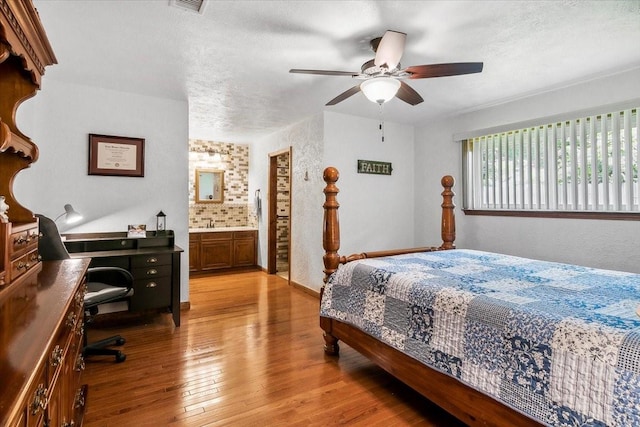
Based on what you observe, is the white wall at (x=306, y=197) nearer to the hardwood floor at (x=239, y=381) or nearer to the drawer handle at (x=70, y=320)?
the hardwood floor at (x=239, y=381)

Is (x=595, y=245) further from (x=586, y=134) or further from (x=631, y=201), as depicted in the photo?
(x=586, y=134)

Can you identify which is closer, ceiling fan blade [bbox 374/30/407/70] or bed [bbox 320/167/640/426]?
bed [bbox 320/167/640/426]

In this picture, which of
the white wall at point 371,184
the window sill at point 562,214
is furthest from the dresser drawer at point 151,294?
the window sill at point 562,214

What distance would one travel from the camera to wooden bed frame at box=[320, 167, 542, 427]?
1488mm

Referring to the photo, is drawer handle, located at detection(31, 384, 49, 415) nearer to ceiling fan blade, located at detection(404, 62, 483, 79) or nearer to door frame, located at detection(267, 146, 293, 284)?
ceiling fan blade, located at detection(404, 62, 483, 79)

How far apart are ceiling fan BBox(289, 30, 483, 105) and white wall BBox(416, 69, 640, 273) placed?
5.98ft

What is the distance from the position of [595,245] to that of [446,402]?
2.41 meters

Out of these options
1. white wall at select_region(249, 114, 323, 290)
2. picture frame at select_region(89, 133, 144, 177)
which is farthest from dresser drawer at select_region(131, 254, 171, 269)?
white wall at select_region(249, 114, 323, 290)

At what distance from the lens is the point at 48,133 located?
3133 mm

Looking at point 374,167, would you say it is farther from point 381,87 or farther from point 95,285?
point 95,285

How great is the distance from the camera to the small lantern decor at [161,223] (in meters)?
3.62

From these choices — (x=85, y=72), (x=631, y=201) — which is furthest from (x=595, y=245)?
(x=85, y=72)

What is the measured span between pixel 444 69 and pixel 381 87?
409 millimetres

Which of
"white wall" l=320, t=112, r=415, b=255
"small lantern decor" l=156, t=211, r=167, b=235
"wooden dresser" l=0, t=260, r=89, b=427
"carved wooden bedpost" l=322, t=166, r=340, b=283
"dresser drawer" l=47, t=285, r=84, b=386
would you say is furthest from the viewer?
"white wall" l=320, t=112, r=415, b=255
